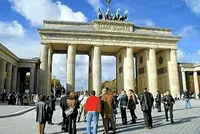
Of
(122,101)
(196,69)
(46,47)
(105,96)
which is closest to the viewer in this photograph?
(105,96)

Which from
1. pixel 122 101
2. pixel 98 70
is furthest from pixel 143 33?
pixel 122 101

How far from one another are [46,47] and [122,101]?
30.7 metres

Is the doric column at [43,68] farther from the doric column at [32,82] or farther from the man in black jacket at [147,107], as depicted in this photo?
the man in black jacket at [147,107]

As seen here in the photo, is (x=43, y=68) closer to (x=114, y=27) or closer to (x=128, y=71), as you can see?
(x=114, y=27)

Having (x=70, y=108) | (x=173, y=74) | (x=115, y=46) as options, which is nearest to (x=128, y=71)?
(x=115, y=46)

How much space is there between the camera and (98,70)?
41.0 m

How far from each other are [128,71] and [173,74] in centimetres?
992

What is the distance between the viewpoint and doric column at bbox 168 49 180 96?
43.2 metres

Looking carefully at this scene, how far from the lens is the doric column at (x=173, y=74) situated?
142 ft

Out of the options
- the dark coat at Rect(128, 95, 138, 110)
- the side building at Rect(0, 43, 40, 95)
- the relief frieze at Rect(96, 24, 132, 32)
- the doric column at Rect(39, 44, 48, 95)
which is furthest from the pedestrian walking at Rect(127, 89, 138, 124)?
the relief frieze at Rect(96, 24, 132, 32)

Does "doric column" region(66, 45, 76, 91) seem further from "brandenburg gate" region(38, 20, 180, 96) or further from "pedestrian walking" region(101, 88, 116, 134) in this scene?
"pedestrian walking" region(101, 88, 116, 134)

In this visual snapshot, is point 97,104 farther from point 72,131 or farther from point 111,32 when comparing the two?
point 111,32

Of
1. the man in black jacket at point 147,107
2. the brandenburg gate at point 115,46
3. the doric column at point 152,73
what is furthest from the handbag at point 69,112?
the doric column at point 152,73

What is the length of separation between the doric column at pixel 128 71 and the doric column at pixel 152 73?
388 cm
